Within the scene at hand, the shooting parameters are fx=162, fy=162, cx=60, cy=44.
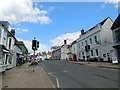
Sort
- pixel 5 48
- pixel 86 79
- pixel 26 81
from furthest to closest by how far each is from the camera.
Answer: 1. pixel 5 48
2. pixel 86 79
3. pixel 26 81

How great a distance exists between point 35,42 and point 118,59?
650 inches

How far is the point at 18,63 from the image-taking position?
3734cm

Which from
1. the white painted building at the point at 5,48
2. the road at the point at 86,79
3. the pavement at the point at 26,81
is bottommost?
the pavement at the point at 26,81

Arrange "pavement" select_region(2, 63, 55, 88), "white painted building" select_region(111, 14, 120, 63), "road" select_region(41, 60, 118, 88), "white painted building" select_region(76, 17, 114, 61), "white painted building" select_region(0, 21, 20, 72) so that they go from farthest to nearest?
"white painted building" select_region(76, 17, 114, 61), "white painted building" select_region(111, 14, 120, 63), "white painted building" select_region(0, 21, 20, 72), "pavement" select_region(2, 63, 55, 88), "road" select_region(41, 60, 118, 88)

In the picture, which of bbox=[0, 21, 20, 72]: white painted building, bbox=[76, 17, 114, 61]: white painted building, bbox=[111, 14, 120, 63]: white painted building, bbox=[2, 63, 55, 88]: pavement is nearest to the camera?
bbox=[2, 63, 55, 88]: pavement

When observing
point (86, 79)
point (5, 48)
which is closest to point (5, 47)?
point (5, 48)

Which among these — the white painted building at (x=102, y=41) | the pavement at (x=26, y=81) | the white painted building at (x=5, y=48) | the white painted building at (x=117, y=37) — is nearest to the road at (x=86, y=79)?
the pavement at (x=26, y=81)

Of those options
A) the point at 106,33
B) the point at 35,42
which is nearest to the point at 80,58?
the point at 106,33

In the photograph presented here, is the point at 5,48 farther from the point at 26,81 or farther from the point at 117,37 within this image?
the point at 117,37

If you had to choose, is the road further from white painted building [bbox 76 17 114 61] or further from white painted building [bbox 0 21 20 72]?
white painted building [bbox 76 17 114 61]

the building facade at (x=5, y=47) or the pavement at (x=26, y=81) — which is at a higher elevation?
the building facade at (x=5, y=47)

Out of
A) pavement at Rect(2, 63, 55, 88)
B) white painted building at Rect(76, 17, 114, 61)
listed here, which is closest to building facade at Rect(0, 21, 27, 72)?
pavement at Rect(2, 63, 55, 88)

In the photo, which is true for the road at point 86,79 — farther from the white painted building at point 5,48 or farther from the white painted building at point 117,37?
the white painted building at point 117,37

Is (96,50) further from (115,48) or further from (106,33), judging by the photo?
(115,48)
